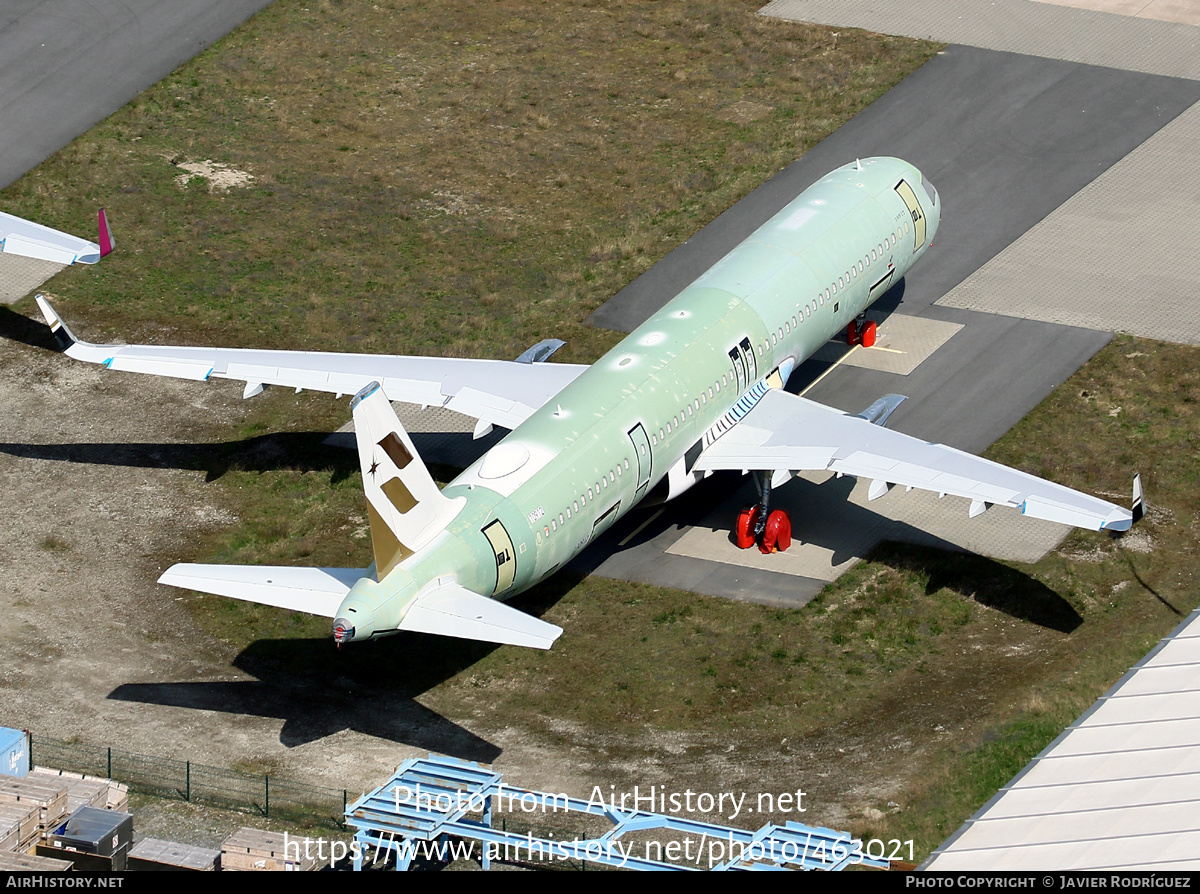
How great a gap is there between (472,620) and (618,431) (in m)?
9.94

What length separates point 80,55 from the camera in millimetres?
90438

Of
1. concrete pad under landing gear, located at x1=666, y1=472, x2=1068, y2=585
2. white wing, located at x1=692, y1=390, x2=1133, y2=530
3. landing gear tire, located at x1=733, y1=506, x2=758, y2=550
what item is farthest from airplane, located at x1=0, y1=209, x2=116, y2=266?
landing gear tire, located at x1=733, y1=506, x2=758, y2=550

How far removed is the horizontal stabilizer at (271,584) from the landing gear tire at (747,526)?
15301 millimetres

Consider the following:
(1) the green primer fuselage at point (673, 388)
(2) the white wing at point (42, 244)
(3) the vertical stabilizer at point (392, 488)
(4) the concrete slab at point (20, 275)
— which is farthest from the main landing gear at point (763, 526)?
(4) the concrete slab at point (20, 275)

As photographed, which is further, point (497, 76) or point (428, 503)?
point (497, 76)

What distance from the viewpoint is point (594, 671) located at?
180 feet

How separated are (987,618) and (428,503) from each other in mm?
18027

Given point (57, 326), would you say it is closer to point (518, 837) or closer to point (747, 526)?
point (747, 526)

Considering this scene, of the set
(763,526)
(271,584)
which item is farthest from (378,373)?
(271,584)

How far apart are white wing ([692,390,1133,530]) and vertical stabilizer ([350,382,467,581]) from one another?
459 inches

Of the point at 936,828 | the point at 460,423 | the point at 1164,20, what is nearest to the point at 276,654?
the point at 460,423

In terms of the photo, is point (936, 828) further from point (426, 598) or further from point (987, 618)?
point (426, 598)

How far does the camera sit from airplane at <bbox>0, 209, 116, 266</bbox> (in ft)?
218

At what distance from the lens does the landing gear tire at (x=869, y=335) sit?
7012 cm
